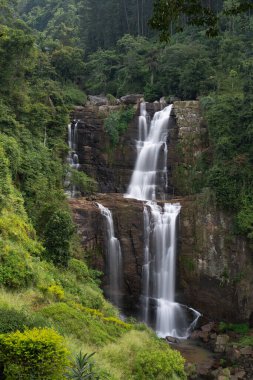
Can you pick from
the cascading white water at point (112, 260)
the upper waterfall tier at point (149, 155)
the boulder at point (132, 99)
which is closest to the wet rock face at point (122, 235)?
the cascading white water at point (112, 260)

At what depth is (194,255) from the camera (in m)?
23.9

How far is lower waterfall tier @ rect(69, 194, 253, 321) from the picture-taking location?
22.8 metres

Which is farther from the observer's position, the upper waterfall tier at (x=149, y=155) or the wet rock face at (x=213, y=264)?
the upper waterfall tier at (x=149, y=155)

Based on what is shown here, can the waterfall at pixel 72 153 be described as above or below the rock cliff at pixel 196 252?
above

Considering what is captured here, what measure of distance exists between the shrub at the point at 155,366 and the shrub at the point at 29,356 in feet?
13.5

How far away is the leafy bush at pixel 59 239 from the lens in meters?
17.0

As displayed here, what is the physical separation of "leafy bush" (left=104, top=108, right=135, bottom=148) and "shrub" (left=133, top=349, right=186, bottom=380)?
21.1 m

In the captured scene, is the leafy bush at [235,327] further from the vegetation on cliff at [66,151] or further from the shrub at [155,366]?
the shrub at [155,366]

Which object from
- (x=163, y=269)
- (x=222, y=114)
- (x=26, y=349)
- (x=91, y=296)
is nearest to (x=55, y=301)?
(x=91, y=296)

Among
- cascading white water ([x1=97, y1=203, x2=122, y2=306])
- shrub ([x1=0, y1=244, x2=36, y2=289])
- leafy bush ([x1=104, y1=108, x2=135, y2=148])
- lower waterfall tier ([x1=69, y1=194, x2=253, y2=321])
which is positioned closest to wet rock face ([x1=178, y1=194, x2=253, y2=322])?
lower waterfall tier ([x1=69, y1=194, x2=253, y2=321])

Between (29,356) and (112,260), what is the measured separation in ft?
55.0

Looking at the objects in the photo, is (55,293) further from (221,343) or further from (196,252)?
(196,252)

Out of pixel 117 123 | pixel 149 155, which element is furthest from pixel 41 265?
pixel 117 123

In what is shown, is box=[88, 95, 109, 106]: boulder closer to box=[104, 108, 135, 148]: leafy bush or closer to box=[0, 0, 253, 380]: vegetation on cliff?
box=[0, 0, 253, 380]: vegetation on cliff
